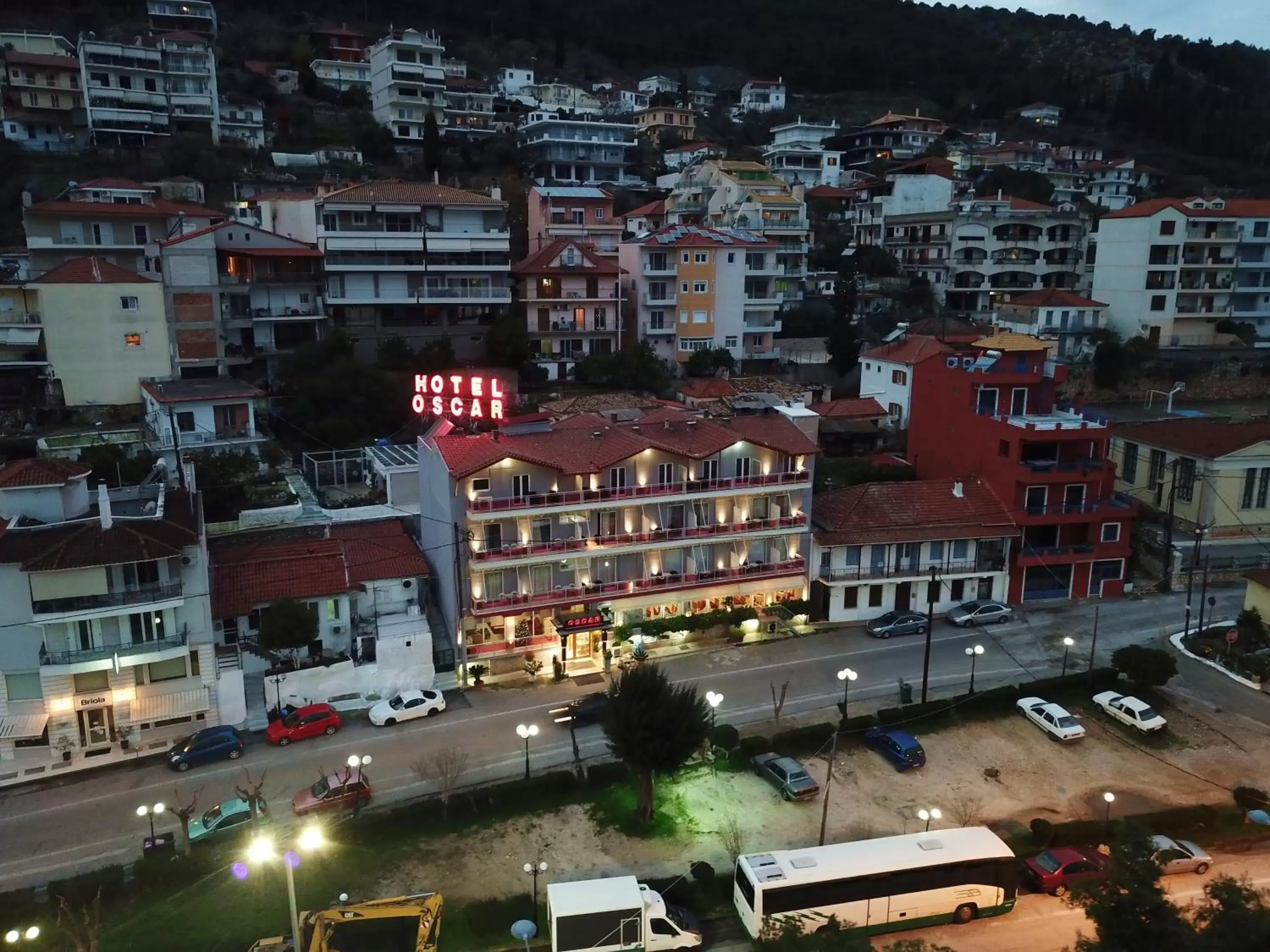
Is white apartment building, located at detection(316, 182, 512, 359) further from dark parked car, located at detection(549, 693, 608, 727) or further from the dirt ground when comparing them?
the dirt ground

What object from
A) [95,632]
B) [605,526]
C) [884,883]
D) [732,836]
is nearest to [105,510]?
[95,632]

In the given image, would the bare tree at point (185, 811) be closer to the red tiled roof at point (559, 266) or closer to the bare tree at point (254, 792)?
the bare tree at point (254, 792)

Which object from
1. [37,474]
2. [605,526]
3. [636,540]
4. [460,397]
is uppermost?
[460,397]

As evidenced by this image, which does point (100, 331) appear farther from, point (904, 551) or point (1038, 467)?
point (1038, 467)

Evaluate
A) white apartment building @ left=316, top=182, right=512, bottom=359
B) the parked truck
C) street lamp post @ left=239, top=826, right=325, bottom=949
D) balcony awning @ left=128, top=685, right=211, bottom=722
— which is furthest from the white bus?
white apartment building @ left=316, top=182, right=512, bottom=359

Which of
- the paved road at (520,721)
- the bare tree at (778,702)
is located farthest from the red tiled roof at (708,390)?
the bare tree at (778,702)

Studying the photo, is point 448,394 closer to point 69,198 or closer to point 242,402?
point 242,402
